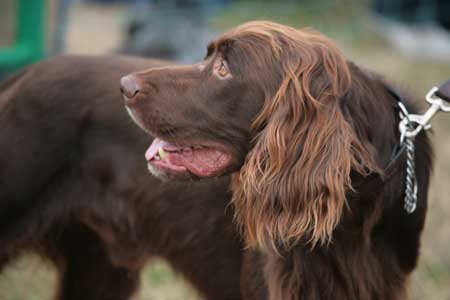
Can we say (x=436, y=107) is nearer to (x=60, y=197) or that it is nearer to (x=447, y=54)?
(x=60, y=197)

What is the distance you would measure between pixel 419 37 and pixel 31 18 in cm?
584

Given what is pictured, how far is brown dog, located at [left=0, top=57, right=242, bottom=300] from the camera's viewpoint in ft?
11.1

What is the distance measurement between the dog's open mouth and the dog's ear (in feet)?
0.32

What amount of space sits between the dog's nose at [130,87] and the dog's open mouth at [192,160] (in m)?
0.19

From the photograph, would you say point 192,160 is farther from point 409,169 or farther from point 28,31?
point 28,31

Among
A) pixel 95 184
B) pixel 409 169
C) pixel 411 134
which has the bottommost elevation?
pixel 95 184

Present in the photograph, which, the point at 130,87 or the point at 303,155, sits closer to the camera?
the point at 303,155

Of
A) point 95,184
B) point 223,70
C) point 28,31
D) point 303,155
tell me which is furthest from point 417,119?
point 28,31

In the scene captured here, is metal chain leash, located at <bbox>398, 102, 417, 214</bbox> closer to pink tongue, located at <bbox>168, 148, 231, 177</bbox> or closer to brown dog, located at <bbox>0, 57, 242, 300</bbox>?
pink tongue, located at <bbox>168, 148, 231, 177</bbox>

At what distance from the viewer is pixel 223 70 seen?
2.85 m

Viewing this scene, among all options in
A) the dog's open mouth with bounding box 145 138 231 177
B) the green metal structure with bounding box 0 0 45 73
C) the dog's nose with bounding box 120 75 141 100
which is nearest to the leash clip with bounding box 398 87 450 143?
the dog's open mouth with bounding box 145 138 231 177

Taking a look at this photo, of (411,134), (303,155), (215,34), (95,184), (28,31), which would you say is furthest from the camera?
(215,34)

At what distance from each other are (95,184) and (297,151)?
1110mm

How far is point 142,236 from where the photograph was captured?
3.63m
